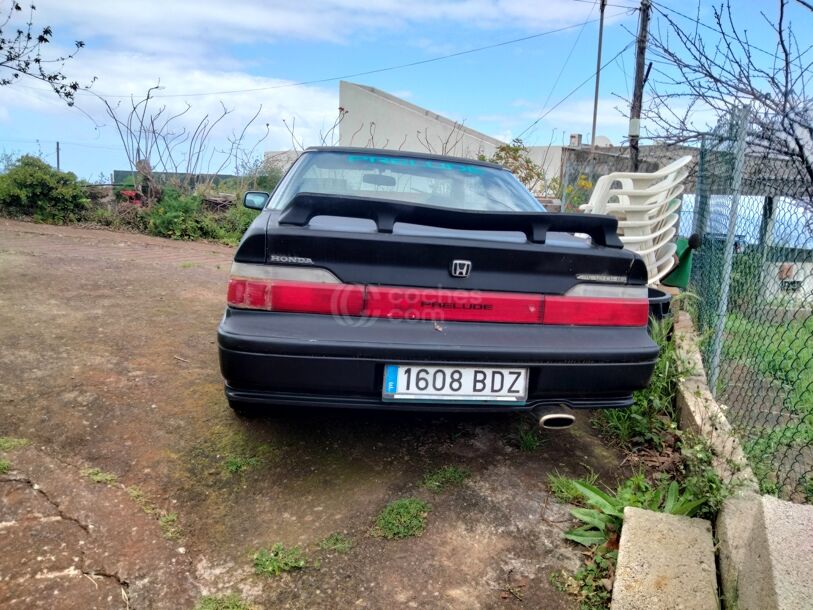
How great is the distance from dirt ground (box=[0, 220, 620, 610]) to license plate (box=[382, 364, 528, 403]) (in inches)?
17.4

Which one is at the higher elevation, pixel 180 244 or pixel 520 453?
pixel 180 244

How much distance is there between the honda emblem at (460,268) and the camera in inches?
83.4

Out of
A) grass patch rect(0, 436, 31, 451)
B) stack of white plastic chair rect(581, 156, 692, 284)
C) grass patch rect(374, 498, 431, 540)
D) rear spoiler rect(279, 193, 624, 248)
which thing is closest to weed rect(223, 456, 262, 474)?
grass patch rect(374, 498, 431, 540)

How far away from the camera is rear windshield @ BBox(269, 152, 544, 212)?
3045 millimetres

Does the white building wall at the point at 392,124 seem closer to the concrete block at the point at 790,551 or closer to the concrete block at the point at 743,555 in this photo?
the concrete block at the point at 743,555

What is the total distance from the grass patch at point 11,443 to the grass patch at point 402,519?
162 cm

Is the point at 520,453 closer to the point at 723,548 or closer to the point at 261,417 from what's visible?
the point at 723,548

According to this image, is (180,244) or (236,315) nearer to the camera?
(236,315)

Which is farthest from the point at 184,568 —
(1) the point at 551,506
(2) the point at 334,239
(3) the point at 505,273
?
(3) the point at 505,273

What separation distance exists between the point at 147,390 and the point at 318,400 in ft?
4.79

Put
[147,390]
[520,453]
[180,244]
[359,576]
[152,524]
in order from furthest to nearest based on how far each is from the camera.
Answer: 1. [180,244]
2. [147,390]
3. [520,453]
4. [152,524]
5. [359,576]

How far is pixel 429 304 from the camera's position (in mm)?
2119

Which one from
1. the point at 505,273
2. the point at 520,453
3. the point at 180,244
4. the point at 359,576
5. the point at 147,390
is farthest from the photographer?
the point at 180,244

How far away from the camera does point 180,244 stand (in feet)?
28.3
